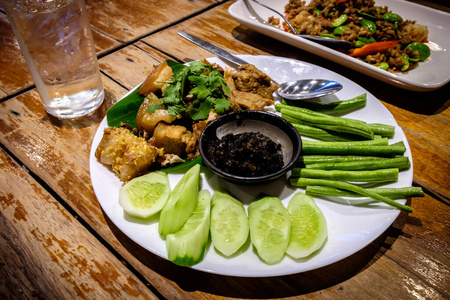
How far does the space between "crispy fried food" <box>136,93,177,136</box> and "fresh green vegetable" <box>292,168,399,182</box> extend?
1068 mm

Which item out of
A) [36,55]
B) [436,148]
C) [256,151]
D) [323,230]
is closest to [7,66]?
[36,55]

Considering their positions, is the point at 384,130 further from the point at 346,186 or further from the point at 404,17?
the point at 404,17

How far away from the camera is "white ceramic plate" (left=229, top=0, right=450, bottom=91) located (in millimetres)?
3037

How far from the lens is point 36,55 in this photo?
257 centimetres

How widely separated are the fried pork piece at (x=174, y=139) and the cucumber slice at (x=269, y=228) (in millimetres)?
708

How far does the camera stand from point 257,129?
2.58m

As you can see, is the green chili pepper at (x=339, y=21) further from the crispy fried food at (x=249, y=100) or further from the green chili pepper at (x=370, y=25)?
the crispy fried food at (x=249, y=100)

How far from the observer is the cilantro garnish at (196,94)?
102 inches

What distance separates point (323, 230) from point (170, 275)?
35.8 inches

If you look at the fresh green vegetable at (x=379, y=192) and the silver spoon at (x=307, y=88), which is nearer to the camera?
the fresh green vegetable at (x=379, y=192)

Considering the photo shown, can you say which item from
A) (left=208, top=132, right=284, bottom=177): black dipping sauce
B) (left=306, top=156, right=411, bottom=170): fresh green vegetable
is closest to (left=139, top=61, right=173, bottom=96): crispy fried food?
(left=208, top=132, right=284, bottom=177): black dipping sauce

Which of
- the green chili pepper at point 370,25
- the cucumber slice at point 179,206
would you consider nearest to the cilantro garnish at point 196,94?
the cucumber slice at point 179,206

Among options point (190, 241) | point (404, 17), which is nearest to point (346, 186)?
point (190, 241)

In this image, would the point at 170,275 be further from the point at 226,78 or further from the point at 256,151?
the point at 226,78
